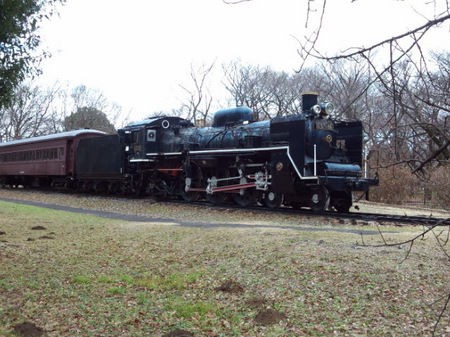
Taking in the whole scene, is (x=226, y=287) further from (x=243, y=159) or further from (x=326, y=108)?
(x=243, y=159)

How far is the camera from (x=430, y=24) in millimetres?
2793

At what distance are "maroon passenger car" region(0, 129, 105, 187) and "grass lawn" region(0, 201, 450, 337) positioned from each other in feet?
57.3

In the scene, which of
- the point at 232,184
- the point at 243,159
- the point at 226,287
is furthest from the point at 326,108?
the point at 226,287

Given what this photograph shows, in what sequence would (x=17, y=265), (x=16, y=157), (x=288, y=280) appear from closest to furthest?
(x=288, y=280), (x=17, y=265), (x=16, y=157)

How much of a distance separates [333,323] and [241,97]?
45.8 metres

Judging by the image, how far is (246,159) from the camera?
17.1m

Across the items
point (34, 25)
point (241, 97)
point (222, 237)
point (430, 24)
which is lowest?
point (222, 237)

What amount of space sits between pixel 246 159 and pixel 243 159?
12cm

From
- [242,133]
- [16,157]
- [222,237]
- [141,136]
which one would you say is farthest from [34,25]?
[16,157]

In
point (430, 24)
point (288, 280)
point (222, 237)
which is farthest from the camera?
point (222, 237)

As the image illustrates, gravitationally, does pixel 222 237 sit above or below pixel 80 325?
above

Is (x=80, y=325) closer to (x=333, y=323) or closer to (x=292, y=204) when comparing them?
(x=333, y=323)

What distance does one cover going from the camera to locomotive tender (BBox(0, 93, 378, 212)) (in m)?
15.0

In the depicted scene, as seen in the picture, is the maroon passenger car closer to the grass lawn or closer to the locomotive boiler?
the locomotive boiler
